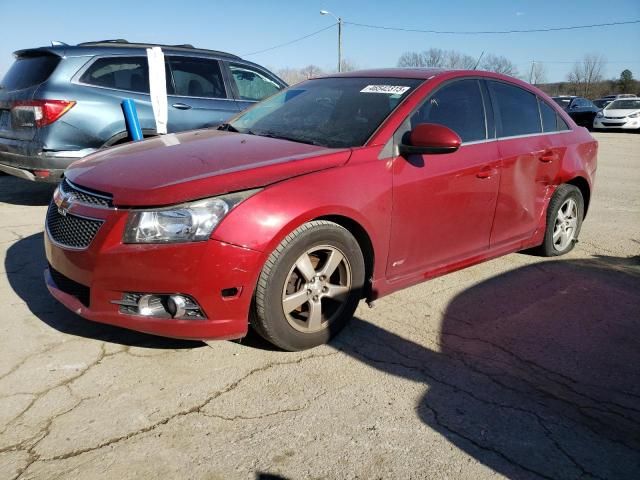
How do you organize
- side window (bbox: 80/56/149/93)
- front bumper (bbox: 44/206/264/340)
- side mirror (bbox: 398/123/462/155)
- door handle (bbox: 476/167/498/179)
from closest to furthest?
front bumper (bbox: 44/206/264/340) < side mirror (bbox: 398/123/462/155) < door handle (bbox: 476/167/498/179) < side window (bbox: 80/56/149/93)

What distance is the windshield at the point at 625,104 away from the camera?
2317 centimetres

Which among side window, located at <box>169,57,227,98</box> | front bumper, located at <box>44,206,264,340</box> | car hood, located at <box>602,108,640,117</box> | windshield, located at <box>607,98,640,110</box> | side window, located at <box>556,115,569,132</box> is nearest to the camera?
Result: front bumper, located at <box>44,206,264,340</box>

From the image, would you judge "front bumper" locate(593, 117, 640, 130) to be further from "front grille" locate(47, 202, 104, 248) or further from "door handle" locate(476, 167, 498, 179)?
"front grille" locate(47, 202, 104, 248)

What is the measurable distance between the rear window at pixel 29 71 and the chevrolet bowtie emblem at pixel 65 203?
3.40 metres

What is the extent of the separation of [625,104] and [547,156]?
75.3 ft

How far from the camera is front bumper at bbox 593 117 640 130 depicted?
22391mm

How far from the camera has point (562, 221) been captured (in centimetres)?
484

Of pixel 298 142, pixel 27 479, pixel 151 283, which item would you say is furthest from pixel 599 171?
pixel 27 479

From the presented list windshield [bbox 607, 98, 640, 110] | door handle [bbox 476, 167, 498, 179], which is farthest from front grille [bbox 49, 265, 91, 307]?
windshield [bbox 607, 98, 640, 110]

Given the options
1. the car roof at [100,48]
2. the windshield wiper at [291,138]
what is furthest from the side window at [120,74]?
the windshield wiper at [291,138]

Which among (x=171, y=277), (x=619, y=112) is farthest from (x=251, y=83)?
(x=619, y=112)

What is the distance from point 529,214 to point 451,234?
1.06m

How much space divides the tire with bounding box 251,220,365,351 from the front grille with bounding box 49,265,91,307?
90cm

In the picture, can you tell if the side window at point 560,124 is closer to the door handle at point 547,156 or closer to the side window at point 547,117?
the side window at point 547,117
